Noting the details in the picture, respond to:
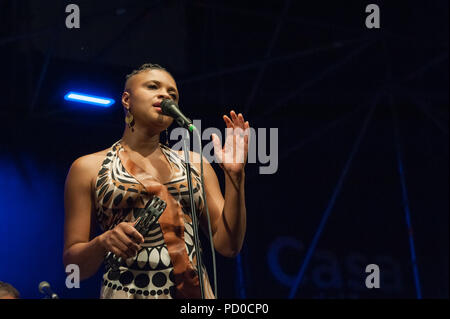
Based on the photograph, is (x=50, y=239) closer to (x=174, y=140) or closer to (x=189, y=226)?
(x=174, y=140)

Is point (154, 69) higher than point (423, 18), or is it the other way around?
point (423, 18)

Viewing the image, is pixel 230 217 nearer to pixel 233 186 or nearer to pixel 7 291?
pixel 233 186

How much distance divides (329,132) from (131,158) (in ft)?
12.6

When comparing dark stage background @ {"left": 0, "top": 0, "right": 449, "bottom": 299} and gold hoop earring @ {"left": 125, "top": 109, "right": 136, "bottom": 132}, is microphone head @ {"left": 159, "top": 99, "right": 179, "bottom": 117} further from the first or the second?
dark stage background @ {"left": 0, "top": 0, "right": 449, "bottom": 299}

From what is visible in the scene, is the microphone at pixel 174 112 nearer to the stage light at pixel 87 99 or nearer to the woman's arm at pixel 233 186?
the woman's arm at pixel 233 186

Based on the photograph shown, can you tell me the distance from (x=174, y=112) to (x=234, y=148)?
27 centimetres

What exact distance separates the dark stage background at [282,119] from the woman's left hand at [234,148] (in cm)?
233

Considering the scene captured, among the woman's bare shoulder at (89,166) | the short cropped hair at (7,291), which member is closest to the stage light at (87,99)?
the short cropped hair at (7,291)

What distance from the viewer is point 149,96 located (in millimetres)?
2141

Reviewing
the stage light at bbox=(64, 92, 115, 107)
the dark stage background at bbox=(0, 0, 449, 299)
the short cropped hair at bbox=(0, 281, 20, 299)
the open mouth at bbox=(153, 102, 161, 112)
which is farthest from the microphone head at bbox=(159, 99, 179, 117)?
the stage light at bbox=(64, 92, 115, 107)

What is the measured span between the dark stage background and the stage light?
59 millimetres

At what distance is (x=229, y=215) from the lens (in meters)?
2.02

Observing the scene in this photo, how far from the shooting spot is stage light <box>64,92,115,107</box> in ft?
14.2
